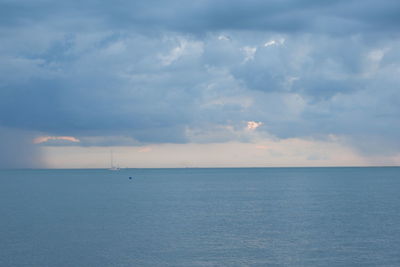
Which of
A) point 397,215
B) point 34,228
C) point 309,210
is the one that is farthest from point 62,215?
point 397,215

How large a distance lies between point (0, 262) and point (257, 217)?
51.6m

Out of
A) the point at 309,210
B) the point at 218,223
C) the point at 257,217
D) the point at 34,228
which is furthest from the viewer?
the point at 309,210

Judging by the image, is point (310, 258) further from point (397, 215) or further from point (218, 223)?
point (397, 215)

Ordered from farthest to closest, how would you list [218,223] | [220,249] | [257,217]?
[257,217], [218,223], [220,249]

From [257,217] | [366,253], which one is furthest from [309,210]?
[366,253]

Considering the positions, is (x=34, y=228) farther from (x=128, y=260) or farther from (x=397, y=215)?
(x=397, y=215)

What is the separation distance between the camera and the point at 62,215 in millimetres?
95062

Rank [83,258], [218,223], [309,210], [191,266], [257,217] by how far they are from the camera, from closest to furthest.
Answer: [191,266]
[83,258]
[218,223]
[257,217]
[309,210]

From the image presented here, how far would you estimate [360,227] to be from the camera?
78.6 m

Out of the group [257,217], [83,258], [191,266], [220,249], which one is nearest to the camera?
[191,266]

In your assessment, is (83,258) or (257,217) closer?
(83,258)

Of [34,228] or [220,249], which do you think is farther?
[34,228]

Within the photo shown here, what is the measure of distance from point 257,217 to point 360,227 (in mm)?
21035

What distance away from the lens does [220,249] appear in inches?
2406
